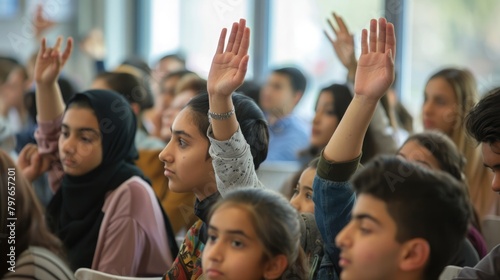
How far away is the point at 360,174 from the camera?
1762mm

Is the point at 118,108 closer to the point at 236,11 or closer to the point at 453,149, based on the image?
the point at 453,149

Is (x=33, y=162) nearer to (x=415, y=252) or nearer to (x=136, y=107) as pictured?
(x=136, y=107)

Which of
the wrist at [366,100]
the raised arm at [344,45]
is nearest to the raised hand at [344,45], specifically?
the raised arm at [344,45]

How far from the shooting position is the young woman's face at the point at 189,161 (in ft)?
7.93

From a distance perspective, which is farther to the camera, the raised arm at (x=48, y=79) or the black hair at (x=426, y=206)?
the raised arm at (x=48, y=79)

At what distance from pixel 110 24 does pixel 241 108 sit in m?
6.39

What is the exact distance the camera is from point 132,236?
281cm

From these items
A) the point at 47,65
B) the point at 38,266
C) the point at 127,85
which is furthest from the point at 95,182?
the point at 127,85

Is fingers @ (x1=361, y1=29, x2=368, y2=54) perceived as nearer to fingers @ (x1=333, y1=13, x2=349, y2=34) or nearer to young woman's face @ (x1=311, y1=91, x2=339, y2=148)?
fingers @ (x1=333, y1=13, x2=349, y2=34)

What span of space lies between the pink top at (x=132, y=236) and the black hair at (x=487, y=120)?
4.17 ft

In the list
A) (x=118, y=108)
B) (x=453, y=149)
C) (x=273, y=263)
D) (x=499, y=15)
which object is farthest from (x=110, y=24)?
(x=273, y=263)

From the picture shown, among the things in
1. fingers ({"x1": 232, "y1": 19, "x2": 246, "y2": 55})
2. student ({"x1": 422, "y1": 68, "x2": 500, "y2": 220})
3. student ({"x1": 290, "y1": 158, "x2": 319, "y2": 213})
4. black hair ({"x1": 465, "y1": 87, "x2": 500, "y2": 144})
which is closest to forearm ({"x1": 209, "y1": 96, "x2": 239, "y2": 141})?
fingers ({"x1": 232, "y1": 19, "x2": 246, "y2": 55})

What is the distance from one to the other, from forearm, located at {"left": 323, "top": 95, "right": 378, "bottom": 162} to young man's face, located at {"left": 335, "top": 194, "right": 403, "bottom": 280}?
20 cm

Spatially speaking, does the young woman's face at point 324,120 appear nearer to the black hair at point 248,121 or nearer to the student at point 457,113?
the student at point 457,113
